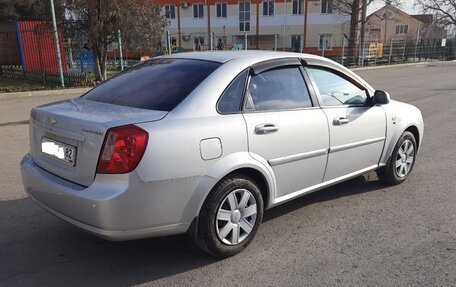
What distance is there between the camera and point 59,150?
334 centimetres

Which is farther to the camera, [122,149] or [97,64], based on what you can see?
[97,64]

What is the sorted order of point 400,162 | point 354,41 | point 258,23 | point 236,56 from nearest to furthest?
point 236,56
point 400,162
point 354,41
point 258,23

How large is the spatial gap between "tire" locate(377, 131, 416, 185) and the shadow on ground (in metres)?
1.72

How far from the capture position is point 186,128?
10.4 feet

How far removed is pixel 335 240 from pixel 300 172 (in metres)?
0.67

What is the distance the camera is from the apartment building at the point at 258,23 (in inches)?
1921

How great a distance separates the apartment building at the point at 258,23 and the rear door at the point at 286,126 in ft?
146

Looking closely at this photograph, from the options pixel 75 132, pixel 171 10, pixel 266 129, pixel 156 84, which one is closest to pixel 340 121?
pixel 266 129

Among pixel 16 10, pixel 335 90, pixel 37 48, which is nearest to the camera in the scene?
pixel 335 90


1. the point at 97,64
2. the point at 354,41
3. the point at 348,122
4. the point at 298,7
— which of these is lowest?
the point at 97,64

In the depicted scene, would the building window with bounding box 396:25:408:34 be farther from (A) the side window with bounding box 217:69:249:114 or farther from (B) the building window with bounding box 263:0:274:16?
(A) the side window with bounding box 217:69:249:114

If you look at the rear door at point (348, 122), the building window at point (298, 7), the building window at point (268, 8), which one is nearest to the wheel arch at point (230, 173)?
the rear door at point (348, 122)

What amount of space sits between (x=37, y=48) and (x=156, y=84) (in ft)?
54.0

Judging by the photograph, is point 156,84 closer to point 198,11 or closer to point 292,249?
point 292,249
